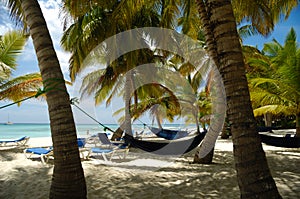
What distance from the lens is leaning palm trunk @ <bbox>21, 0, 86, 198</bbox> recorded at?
2.27m

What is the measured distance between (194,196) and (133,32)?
21.3 feet

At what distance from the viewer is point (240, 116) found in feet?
6.41

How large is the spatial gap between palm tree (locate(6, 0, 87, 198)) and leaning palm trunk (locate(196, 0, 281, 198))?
4.78 feet

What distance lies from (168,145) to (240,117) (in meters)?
4.22

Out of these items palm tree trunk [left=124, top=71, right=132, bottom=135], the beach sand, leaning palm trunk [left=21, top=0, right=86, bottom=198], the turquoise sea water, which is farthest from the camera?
the turquoise sea water

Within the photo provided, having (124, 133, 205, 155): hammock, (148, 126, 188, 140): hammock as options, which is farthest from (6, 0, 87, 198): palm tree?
(148, 126, 188, 140): hammock

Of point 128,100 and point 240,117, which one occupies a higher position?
point 128,100

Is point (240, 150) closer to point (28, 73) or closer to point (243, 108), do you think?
point (243, 108)

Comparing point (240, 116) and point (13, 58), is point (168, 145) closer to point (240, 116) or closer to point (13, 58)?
point (240, 116)

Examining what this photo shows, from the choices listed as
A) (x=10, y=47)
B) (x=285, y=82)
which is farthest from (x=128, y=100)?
(x=285, y=82)

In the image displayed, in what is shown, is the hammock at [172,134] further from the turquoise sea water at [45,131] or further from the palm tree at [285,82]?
the turquoise sea water at [45,131]

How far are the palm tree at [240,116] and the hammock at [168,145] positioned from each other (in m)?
3.65

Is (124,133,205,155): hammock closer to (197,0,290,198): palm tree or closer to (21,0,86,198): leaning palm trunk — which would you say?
(21,0,86,198): leaning palm trunk

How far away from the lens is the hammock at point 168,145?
5660 mm
